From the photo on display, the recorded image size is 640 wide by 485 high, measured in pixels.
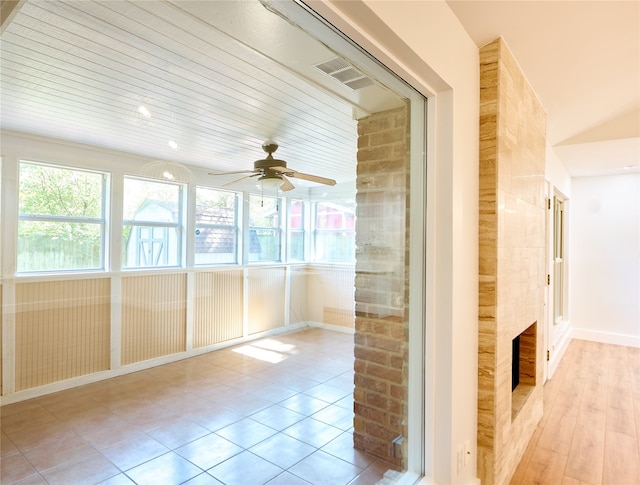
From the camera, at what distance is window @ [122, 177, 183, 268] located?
2.18 m

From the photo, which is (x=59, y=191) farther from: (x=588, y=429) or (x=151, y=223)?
(x=588, y=429)

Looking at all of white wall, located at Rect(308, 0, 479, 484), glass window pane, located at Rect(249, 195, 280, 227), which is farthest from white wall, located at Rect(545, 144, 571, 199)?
glass window pane, located at Rect(249, 195, 280, 227)

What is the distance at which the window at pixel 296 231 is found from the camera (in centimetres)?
333

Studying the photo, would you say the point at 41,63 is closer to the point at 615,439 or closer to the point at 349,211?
the point at 349,211

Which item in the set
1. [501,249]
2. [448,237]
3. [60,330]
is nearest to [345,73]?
[448,237]

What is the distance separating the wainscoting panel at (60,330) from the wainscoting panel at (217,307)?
702 mm

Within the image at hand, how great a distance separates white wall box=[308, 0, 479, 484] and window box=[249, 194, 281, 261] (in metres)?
1.71

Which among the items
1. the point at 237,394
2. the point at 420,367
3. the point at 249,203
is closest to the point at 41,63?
the point at 249,203

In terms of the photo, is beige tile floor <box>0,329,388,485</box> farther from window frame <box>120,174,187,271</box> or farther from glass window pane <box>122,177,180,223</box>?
glass window pane <box>122,177,180,223</box>

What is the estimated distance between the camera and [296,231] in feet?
11.3

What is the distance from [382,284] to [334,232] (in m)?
1.37

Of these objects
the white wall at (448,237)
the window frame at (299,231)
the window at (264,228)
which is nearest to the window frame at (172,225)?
the window at (264,228)

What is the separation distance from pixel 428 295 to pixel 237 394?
87.0 inches

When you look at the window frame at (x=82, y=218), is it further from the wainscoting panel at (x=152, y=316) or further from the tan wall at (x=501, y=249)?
the tan wall at (x=501, y=249)
